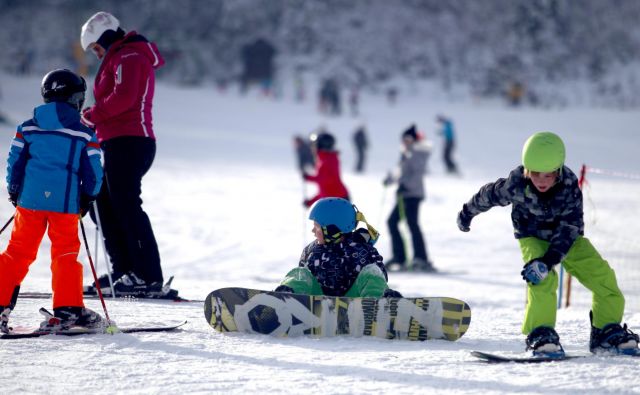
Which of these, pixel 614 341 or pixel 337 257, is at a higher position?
pixel 337 257

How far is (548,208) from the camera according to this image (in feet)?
14.1

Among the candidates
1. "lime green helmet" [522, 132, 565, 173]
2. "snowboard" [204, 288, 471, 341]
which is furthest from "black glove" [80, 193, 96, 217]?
"lime green helmet" [522, 132, 565, 173]

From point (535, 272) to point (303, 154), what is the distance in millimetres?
16211

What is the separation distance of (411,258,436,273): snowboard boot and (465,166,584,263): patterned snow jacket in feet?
19.2

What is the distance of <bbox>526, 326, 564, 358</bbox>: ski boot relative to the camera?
4.10 metres

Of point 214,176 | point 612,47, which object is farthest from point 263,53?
point 214,176

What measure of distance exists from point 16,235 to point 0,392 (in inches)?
49.3

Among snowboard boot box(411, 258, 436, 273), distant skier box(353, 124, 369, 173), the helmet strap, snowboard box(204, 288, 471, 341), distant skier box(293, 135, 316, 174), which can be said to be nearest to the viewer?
snowboard box(204, 288, 471, 341)

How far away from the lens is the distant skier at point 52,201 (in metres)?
4.53

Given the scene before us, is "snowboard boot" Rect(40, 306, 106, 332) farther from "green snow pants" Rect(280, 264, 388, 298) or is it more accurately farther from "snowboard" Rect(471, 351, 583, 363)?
"snowboard" Rect(471, 351, 583, 363)

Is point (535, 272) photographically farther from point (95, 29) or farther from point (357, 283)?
point (95, 29)

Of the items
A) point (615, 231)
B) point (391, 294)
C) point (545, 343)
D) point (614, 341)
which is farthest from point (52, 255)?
point (615, 231)

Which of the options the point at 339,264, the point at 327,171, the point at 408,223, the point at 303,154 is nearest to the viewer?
the point at 339,264

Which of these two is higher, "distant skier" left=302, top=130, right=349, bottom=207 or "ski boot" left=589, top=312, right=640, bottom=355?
"distant skier" left=302, top=130, right=349, bottom=207
